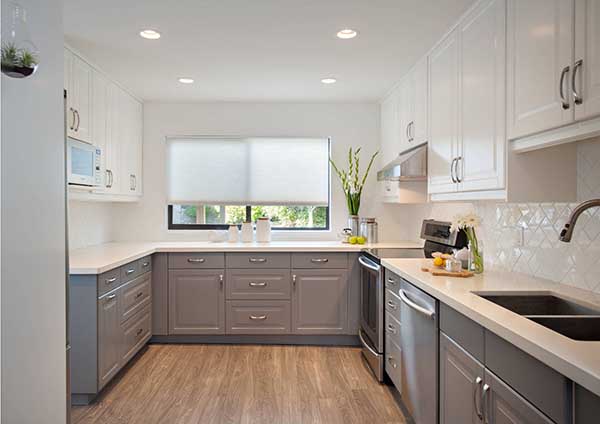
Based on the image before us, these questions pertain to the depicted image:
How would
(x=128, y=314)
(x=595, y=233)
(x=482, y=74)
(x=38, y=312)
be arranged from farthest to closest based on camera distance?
(x=128, y=314)
(x=482, y=74)
(x=595, y=233)
(x=38, y=312)

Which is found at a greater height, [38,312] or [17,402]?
[38,312]

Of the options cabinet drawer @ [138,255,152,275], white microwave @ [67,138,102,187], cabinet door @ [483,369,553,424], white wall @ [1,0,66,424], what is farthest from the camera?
cabinet drawer @ [138,255,152,275]

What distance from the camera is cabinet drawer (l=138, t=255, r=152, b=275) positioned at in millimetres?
3785

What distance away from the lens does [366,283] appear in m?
3.78

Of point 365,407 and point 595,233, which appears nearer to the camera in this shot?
point 595,233

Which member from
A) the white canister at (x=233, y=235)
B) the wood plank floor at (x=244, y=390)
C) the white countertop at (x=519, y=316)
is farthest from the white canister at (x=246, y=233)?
the white countertop at (x=519, y=316)

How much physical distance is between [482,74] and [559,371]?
1606mm

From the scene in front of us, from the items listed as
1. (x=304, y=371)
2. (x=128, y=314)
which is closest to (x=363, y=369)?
(x=304, y=371)

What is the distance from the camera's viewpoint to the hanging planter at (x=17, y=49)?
4.46ft

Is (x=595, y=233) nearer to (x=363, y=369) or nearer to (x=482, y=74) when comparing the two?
(x=482, y=74)

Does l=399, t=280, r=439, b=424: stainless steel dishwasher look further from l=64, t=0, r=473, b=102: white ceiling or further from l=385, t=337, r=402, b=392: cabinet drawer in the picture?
l=64, t=0, r=473, b=102: white ceiling

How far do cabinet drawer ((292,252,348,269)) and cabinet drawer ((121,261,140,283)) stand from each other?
1.34 metres

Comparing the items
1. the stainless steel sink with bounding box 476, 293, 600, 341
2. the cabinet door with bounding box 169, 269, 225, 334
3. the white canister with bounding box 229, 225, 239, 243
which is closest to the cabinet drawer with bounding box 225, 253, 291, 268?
the cabinet door with bounding box 169, 269, 225, 334

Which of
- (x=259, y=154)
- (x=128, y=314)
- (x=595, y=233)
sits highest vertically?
(x=259, y=154)
